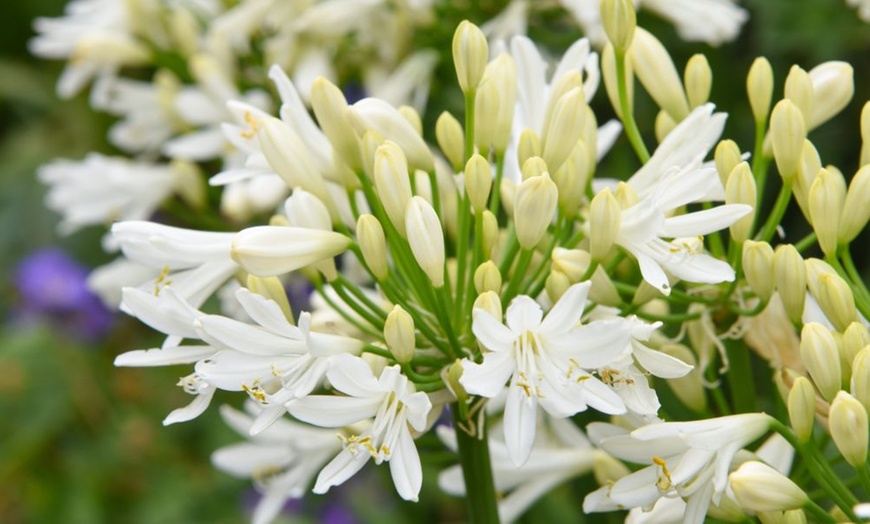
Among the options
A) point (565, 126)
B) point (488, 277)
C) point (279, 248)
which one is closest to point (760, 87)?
point (565, 126)

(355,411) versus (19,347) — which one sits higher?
(355,411)

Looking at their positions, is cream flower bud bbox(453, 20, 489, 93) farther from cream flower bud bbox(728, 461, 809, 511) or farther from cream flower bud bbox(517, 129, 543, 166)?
cream flower bud bbox(728, 461, 809, 511)

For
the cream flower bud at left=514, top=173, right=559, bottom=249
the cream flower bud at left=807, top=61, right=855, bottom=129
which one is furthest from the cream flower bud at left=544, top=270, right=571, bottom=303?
the cream flower bud at left=807, top=61, right=855, bottom=129

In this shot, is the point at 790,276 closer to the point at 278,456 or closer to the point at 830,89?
the point at 830,89

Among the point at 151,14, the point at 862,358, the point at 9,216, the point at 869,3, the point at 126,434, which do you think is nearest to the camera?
the point at 862,358

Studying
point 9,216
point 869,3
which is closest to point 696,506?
point 869,3

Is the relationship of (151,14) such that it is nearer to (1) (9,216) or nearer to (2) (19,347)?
(2) (19,347)

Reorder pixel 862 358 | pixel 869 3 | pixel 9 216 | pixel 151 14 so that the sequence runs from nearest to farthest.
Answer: pixel 862 358, pixel 869 3, pixel 151 14, pixel 9 216
